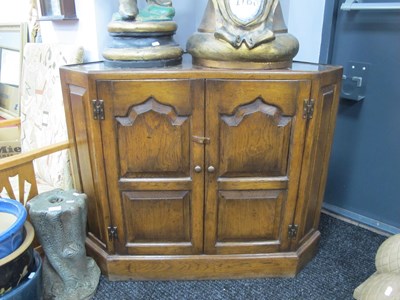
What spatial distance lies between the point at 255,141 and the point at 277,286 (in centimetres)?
68

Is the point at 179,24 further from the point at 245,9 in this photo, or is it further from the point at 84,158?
the point at 84,158

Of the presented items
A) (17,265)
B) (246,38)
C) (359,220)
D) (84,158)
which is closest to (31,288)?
(17,265)

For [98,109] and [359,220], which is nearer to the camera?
[98,109]

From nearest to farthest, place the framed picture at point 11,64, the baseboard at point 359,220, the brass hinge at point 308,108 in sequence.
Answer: the brass hinge at point 308,108 < the baseboard at point 359,220 < the framed picture at point 11,64

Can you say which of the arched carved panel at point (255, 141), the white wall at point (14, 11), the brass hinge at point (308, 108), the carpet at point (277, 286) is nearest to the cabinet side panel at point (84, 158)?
the carpet at point (277, 286)

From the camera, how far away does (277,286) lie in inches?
57.7

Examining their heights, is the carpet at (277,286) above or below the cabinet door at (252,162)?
below

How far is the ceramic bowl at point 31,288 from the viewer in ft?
3.74

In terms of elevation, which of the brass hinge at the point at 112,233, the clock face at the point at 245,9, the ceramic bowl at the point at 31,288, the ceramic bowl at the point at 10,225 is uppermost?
the clock face at the point at 245,9

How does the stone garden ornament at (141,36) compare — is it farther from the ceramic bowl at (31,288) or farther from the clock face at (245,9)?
the ceramic bowl at (31,288)

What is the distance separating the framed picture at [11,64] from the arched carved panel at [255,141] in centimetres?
151

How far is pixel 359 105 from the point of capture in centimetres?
174

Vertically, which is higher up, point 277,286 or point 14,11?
point 14,11

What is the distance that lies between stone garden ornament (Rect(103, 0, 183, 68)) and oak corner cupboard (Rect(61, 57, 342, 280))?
0.26 ft
